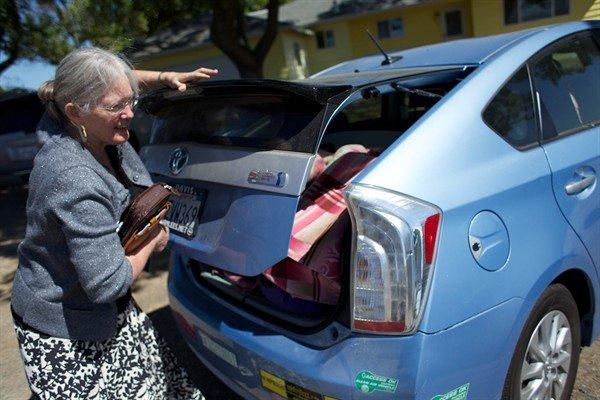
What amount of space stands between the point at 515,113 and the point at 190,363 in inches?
90.9

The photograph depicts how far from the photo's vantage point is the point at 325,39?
2155 cm

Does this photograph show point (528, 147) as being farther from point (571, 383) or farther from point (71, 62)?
point (71, 62)

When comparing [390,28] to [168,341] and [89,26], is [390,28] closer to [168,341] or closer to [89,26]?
[89,26]

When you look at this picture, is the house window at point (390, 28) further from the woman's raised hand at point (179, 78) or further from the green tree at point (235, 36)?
the woman's raised hand at point (179, 78)

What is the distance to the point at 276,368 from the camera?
1.79 meters

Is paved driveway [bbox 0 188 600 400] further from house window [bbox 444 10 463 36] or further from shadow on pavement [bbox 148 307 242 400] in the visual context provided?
house window [bbox 444 10 463 36]

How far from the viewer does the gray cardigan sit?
1.51 metres

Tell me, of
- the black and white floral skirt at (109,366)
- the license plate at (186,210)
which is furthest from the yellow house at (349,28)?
the black and white floral skirt at (109,366)

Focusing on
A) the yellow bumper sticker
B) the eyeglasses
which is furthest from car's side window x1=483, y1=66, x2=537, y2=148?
the eyeglasses

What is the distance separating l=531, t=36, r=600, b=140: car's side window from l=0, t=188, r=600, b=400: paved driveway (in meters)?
1.24

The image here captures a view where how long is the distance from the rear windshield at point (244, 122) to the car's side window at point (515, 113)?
2.20 ft

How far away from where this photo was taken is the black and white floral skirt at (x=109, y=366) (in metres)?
1.76

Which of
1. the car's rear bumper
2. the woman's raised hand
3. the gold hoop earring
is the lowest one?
the car's rear bumper

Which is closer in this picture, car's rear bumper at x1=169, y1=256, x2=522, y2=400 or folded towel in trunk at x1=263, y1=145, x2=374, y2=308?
car's rear bumper at x1=169, y1=256, x2=522, y2=400
